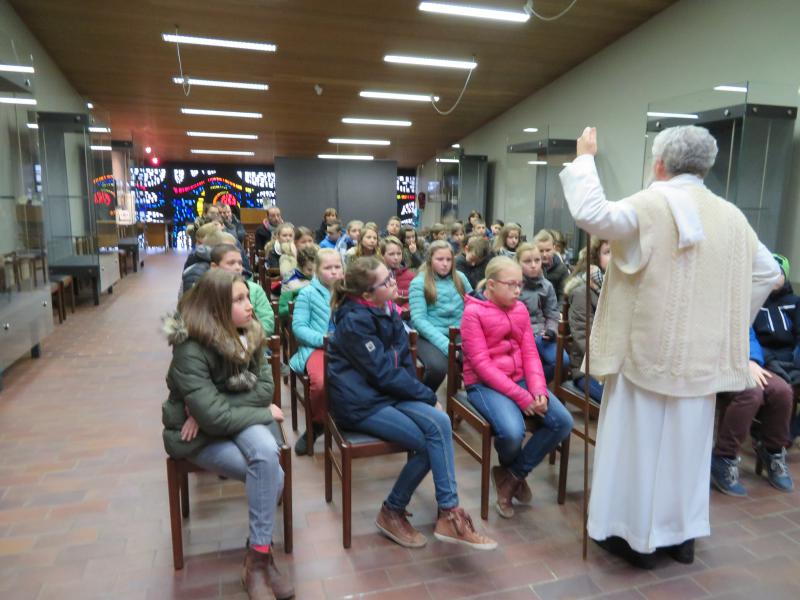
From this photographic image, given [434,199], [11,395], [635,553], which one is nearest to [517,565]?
[635,553]

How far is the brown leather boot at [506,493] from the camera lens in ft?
8.41

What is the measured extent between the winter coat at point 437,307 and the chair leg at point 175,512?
1.93 metres

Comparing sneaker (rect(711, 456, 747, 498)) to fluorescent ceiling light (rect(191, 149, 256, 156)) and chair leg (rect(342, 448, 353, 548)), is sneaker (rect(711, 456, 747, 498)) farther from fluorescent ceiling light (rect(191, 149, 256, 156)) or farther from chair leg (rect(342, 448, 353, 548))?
fluorescent ceiling light (rect(191, 149, 256, 156))

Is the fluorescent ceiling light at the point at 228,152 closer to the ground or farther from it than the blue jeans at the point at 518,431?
farther from it

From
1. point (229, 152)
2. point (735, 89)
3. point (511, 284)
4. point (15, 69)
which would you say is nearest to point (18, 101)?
point (15, 69)

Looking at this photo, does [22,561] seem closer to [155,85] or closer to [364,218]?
[155,85]

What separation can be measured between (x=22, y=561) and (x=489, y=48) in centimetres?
794

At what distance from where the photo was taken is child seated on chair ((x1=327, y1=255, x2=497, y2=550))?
90.2 inches

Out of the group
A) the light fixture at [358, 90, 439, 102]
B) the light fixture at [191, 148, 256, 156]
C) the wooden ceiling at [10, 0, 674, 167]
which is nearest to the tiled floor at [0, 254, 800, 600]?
the wooden ceiling at [10, 0, 674, 167]

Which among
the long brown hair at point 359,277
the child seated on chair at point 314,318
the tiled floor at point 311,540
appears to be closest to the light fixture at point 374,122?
the child seated on chair at point 314,318

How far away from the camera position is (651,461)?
6.97 feet

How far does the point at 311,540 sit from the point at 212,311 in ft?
3.54

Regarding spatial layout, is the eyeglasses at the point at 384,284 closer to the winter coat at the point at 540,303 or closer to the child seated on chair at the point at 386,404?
the child seated on chair at the point at 386,404

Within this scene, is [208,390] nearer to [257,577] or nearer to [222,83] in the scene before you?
[257,577]
